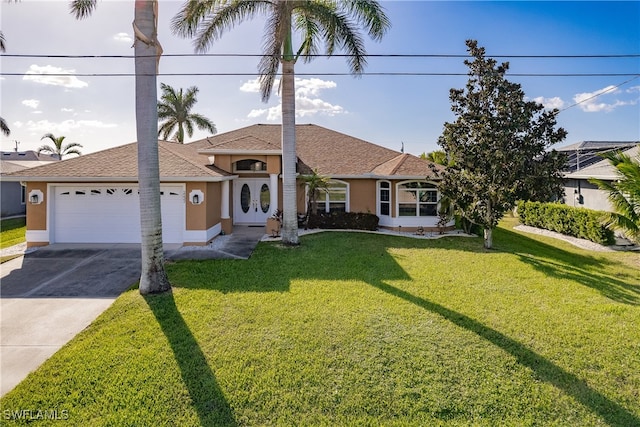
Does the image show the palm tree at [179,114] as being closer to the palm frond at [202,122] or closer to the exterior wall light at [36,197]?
the palm frond at [202,122]

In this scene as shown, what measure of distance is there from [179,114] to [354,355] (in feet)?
104

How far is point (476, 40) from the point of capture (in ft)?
39.0

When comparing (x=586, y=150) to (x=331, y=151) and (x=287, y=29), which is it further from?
(x=287, y=29)

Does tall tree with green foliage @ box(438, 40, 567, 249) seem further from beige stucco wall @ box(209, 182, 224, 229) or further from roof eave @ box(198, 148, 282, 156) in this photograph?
beige stucco wall @ box(209, 182, 224, 229)

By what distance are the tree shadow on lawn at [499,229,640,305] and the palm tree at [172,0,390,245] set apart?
893cm

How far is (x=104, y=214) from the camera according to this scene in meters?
13.0

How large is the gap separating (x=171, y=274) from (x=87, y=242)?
6.50 m

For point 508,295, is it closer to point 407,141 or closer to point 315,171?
point 315,171

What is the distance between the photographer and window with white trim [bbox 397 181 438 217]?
16.1m

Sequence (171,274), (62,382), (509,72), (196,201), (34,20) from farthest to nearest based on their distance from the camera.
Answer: (196,201)
(509,72)
(34,20)
(171,274)
(62,382)

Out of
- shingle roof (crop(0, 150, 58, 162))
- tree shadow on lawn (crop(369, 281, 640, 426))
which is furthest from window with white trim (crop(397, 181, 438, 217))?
shingle roof (crop(0, 150, 58, 162))

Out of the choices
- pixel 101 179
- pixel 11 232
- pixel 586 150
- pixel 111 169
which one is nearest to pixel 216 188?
pixel 111 169

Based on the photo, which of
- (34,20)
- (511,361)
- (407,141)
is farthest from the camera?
(407,141)

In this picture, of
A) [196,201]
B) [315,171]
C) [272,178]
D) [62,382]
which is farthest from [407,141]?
[62,382]
